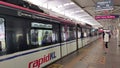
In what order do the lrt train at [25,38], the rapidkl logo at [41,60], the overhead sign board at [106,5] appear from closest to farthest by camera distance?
the lrt train at [25,38]
the rapidkl logo at [41,60]
the overhead sign board at [106,5]

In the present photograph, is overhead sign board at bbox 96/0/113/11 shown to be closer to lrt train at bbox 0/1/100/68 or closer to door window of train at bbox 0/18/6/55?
lrt train at bbox 0/1/100/68

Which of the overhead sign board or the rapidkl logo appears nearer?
the rapidkl logo

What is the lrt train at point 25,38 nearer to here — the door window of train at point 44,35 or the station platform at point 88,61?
the door window of train at point 44,35

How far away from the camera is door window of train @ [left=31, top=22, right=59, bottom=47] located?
21.6ft

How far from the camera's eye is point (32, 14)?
6398 millimetres

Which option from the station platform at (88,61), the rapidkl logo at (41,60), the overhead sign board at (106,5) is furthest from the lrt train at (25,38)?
the overhead sign board at (106,5)

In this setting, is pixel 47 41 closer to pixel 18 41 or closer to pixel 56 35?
pixel 56 35

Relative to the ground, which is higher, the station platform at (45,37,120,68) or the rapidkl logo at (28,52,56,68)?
the rapidkl logo at (28,52,56,68)

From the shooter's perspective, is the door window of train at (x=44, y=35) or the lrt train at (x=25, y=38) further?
the door window of train at (x=44, y=35)

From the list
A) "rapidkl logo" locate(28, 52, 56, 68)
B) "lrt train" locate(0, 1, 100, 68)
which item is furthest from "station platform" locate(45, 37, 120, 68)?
"lrt train" locate(0, 1, 100, 68)

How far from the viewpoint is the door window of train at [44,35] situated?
6.60 meters

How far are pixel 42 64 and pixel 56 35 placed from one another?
2.38m

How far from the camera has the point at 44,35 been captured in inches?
296

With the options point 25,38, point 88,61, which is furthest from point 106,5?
point 25,38
